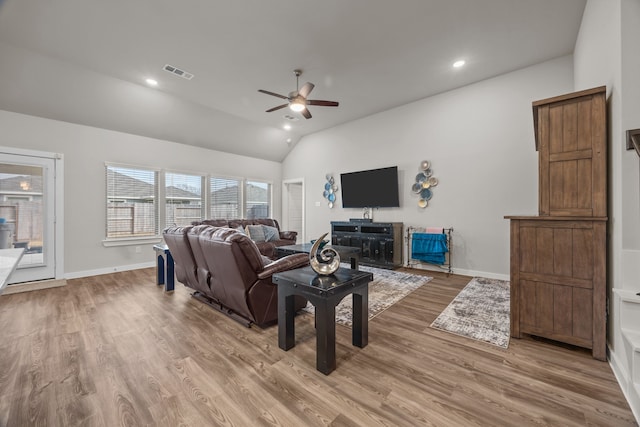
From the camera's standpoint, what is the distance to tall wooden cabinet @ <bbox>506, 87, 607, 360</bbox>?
2006 millimetres

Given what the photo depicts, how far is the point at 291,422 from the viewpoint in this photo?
4.75 feet

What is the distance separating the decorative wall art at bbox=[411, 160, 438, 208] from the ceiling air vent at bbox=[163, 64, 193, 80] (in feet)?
14.3

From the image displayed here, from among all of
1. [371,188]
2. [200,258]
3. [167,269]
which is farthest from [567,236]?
Answer: [167,269]

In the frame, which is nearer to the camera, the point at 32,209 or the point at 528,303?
the point at 528,303

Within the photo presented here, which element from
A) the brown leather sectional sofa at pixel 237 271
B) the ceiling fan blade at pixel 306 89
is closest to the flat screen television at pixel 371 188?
the ceiling fan blade at pixel 306 89

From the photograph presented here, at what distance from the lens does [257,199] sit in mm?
7684

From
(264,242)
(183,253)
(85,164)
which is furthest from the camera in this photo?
(264,242)

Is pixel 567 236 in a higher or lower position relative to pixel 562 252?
higher

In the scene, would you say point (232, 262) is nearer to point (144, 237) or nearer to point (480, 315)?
point (480, 315)

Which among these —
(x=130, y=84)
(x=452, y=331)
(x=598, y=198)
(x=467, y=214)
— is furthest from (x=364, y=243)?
(x=130, y=84)

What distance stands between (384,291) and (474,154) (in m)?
2.86

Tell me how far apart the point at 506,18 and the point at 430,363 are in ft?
12.3

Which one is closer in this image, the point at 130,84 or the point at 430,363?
the point at 430,363

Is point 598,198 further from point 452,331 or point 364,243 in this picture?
point 364,243
